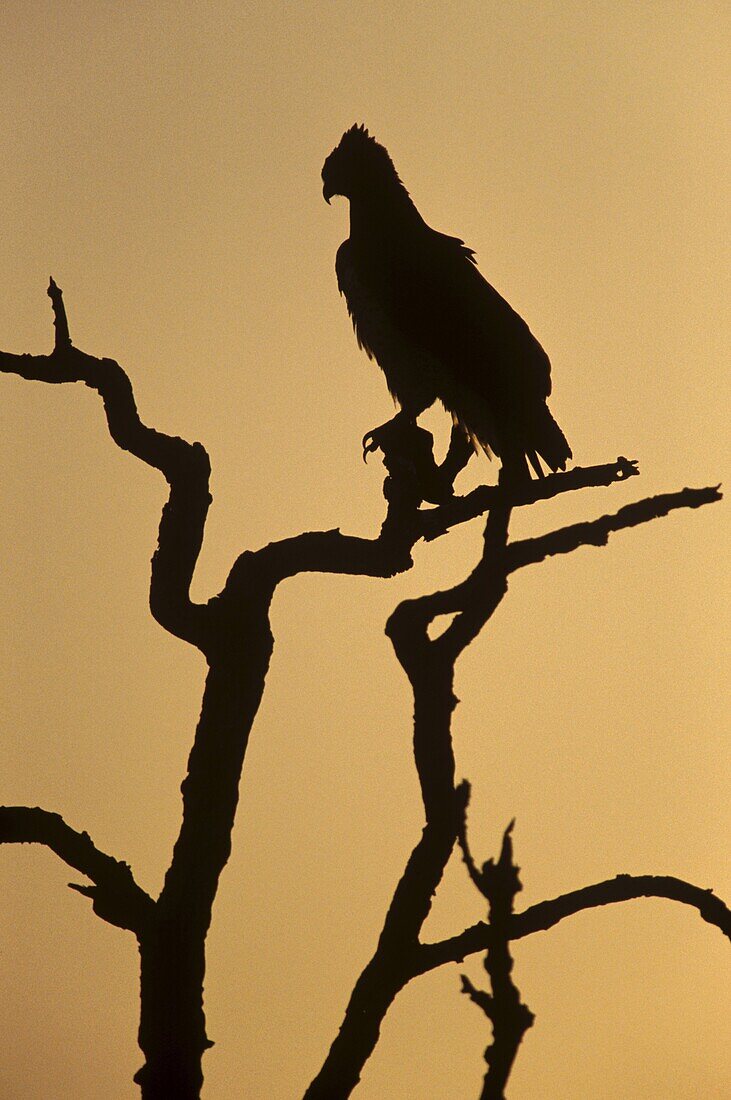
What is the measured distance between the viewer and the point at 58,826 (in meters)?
3.89

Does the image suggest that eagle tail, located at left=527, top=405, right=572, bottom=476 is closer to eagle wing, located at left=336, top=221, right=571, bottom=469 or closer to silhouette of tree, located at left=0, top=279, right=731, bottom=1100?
eagle wing, located at left=336, top=221, right=571, bottom=469

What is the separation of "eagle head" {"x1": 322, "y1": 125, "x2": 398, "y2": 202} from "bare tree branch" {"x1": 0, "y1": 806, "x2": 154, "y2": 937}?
4.13 metres

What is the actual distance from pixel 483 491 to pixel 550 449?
1059 mm

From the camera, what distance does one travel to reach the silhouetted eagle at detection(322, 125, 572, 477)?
564cm

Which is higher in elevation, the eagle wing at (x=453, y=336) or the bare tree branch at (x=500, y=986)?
the eagle wing at (x=453, y=336)

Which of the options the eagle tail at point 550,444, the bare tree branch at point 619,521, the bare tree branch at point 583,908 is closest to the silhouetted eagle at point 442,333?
the eagle tail at point 550,444

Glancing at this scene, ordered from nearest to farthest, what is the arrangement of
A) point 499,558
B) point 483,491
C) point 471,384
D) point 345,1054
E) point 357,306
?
point 345,1054, point 499,558, point 483,491, point 471,384, point 357,306

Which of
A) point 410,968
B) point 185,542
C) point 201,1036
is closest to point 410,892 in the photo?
point 410,968

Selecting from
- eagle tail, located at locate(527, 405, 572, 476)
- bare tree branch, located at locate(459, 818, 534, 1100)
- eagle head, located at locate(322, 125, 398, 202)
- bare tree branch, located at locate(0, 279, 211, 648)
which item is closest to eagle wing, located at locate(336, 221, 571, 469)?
eagle tail, located at locate(527, 405, 572, 476)

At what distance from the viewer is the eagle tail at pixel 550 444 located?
545cm

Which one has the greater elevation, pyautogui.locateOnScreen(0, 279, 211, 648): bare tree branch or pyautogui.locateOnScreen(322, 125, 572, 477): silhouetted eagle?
pyautogui.locateOnScreen(322, 125, 572, 477): silhouetted eagle

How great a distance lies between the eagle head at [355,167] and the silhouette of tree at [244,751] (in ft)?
8.83

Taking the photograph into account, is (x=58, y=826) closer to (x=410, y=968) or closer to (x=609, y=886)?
(x=410, y=968)

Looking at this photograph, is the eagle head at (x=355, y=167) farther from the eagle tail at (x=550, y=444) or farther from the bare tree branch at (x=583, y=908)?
the bare tree branch at (x=583, y=908)
